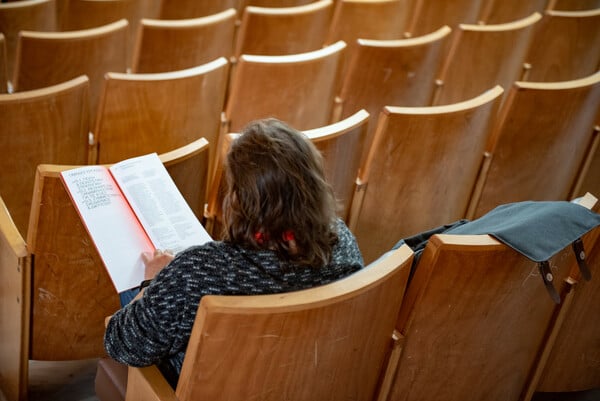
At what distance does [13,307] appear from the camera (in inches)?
29.6

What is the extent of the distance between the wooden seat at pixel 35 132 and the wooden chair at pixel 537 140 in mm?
504

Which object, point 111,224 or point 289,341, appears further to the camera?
point 111,224

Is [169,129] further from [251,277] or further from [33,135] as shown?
[251,277]

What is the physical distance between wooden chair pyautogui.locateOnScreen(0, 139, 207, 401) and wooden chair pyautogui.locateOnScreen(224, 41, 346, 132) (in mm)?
217

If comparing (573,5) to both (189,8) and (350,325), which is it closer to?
(189,8)

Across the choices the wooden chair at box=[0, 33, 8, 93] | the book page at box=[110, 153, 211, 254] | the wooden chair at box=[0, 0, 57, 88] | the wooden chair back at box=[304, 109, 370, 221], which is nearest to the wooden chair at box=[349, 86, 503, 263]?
the wooden chair back at box=[304, 109, 370, 221]

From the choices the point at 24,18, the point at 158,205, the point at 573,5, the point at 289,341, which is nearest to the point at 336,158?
the point at 158,205

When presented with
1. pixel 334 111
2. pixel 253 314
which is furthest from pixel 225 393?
pixel 334 111

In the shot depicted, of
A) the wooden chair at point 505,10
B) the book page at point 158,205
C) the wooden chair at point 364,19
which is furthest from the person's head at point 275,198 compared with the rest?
the wooden chair at point 505,10

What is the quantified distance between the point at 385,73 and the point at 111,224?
0.55 m

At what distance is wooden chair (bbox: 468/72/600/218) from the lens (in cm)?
96

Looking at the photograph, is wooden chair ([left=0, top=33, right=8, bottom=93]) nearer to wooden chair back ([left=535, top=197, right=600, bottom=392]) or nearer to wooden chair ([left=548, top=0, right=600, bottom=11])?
wooden chair back ([left=535, top=197, right=600, bottom=392])

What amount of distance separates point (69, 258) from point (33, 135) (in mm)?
175

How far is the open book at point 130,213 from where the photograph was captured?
0.65m
